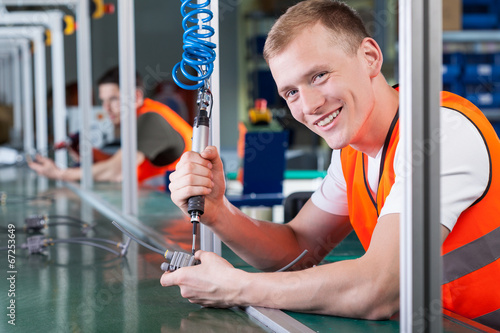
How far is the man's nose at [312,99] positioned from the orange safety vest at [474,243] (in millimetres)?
147

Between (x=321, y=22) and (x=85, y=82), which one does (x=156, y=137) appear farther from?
(x=321, y=22)

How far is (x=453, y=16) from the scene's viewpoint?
4.64m

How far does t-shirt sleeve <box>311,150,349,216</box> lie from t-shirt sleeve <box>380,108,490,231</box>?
40 centimetres

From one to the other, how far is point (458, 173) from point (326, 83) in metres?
0.27

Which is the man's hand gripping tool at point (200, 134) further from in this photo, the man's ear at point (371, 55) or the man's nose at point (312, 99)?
the man's ear at point (371, 55)

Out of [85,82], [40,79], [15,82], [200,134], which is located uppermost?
[15,82]

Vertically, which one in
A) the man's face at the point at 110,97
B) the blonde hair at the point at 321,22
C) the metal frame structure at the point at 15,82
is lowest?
the blonde hair at the point at 321,22

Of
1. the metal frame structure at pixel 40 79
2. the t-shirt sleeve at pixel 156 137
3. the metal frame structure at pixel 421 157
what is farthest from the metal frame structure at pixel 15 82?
the metal frame structure at pixel 421 157

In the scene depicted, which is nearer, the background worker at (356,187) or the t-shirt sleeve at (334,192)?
the background worker at (356,187)

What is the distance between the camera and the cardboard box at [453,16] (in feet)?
15.1

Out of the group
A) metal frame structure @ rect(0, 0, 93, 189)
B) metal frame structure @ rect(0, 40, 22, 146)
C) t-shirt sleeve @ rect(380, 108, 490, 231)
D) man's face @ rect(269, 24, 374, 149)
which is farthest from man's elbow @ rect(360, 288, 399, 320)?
metal frame structure @ rect(0, 40, 22, 146)

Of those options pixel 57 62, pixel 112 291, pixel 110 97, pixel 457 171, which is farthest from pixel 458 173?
pixel 57 62

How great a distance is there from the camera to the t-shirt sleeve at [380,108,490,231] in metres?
0.90

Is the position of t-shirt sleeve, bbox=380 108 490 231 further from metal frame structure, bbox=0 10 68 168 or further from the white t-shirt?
metal frame structure, bbox=0 10 68 168
